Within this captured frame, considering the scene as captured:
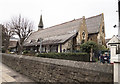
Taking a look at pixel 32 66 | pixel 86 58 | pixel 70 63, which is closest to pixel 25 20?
pixel 86 58

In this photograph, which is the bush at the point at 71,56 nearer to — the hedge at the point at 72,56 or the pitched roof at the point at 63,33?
the hedge at the point at 72,56

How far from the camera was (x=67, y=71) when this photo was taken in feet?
13.6

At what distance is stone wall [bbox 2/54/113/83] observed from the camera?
115 inches

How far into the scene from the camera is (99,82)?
9.62 ft

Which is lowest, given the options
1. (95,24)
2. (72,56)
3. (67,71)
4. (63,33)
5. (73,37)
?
(72,56)

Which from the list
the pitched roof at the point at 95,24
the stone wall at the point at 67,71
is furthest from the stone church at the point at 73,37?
the stone wall at the point at 67,71

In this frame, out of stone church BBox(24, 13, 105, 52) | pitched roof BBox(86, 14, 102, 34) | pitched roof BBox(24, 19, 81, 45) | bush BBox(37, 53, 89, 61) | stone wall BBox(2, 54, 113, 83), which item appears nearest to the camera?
stone wall BBox(2, 54, 113, 83)

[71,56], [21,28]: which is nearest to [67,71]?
[71,56]

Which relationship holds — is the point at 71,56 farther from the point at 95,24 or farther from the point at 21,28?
the point at 95,24

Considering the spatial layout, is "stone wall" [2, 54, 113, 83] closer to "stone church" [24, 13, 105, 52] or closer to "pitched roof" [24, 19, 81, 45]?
"stone church" [24, 13, 105, 52]

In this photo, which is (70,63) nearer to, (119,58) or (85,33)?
(119,58)

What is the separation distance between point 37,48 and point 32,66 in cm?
1953

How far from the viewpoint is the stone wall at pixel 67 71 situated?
2.92 meters

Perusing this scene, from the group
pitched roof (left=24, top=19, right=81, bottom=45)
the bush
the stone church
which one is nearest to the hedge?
the bush
